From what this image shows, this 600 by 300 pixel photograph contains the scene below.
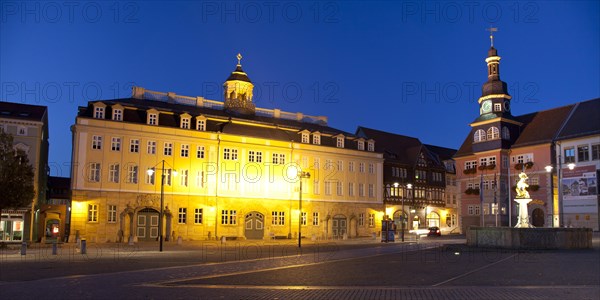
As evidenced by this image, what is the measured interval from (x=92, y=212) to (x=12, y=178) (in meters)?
10.1

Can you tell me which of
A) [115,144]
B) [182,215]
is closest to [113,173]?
[115,144]

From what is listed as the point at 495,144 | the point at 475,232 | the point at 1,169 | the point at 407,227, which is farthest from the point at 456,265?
the point at 407,227

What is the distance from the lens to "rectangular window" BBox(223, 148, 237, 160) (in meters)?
54.6

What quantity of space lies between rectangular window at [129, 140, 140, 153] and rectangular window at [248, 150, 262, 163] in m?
11.5

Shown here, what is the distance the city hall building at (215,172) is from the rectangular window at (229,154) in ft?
0.35

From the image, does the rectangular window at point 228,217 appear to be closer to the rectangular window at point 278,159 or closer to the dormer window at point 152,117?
A: the rectangular window at point 278,159

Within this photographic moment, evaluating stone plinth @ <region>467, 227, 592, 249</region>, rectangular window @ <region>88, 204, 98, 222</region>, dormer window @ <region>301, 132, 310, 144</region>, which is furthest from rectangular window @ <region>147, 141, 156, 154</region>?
stone plinth @ <region>467, 227, 592, 249</region>

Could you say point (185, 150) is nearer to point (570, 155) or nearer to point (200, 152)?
point (200, 152)

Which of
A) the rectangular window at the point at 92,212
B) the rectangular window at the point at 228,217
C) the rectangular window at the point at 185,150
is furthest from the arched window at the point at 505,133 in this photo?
the rectangular window at the point at 92,212

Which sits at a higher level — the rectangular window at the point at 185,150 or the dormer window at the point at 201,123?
the dormer window at the point at 201,123

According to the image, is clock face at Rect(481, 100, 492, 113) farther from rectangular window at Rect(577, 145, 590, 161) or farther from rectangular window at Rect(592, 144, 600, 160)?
rectangular window at Rect(592, 144, 600, 160)

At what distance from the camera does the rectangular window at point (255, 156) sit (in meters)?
56.2

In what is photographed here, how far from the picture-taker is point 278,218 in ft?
189

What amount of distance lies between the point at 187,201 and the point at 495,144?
38581 millimetres
